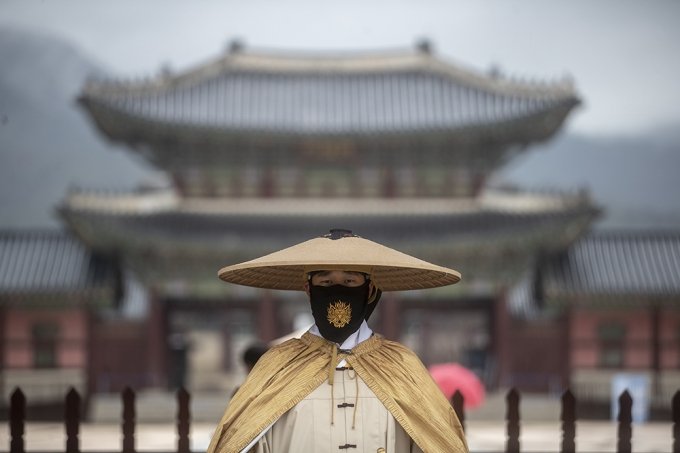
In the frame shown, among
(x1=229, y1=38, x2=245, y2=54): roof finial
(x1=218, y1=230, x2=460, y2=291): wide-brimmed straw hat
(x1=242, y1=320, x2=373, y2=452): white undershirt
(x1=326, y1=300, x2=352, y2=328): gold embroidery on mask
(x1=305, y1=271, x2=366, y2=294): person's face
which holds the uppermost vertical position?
(x1=229, y1=38, x2=245, y2=54): roof finial

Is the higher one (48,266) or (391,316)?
(48,266)

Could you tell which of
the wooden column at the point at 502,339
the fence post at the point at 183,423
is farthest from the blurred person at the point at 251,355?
the wooden column at the point at 502,339

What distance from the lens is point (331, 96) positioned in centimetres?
2138

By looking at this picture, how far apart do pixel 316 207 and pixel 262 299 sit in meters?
2.09

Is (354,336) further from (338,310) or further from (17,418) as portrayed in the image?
(17,418)

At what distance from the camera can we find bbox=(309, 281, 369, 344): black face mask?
448 centimetres

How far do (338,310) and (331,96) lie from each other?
677 inches

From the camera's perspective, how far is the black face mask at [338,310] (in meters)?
4.48

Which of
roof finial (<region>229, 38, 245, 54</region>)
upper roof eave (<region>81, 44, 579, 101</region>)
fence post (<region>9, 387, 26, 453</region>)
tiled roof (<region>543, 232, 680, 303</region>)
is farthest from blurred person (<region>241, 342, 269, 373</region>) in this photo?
roof finial (<region>229, 38, 245, 54</region>)

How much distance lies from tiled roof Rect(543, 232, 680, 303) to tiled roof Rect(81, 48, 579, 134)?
2967 mm

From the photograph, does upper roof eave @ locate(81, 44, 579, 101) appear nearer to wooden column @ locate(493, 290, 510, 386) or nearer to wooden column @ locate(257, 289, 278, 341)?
wooden column @ locate(493, 290, 510, 386)

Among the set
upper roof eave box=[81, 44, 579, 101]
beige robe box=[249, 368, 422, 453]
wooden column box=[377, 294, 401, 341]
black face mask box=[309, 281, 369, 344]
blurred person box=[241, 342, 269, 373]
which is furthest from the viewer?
upper roof eave box=[81, 44, 579, 101]

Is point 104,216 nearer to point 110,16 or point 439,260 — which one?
point 439,260

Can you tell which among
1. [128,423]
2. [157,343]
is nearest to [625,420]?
[128,423]
